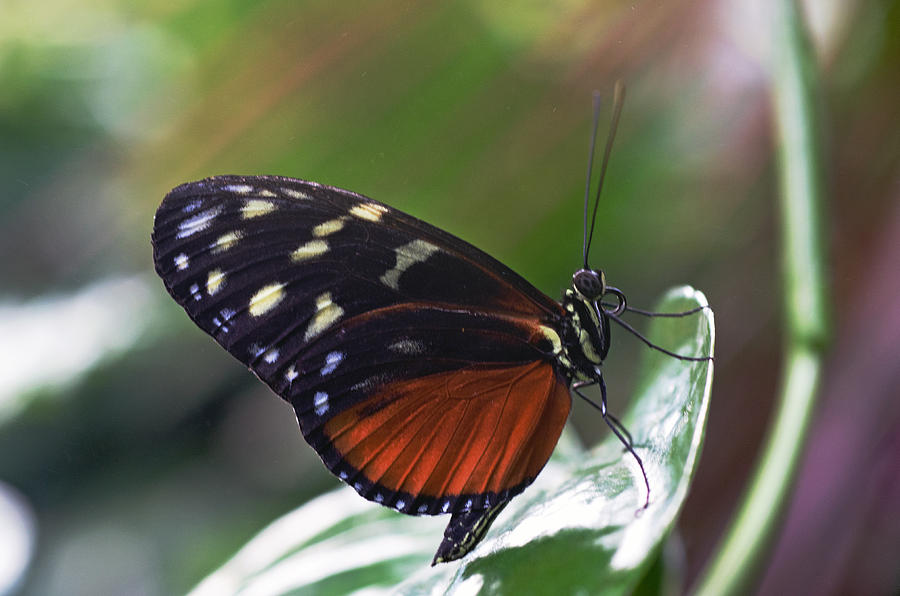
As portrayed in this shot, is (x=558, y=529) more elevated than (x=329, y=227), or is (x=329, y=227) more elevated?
(x=329, y=227)

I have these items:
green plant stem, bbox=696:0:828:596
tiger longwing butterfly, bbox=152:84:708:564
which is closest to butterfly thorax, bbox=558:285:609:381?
tiger longwing butterfly, bbox=152:84:708:564

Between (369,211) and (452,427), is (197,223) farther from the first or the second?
(452,427)

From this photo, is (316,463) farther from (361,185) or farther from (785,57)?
(785,57)

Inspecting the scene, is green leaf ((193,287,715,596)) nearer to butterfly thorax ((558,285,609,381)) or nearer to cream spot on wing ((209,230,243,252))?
butterfly thorax ((558,285,609,381))

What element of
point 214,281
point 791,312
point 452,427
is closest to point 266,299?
point 214,281

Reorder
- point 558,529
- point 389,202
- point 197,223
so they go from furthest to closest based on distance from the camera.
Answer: point 389,202 < point 197,223 < point 558,529

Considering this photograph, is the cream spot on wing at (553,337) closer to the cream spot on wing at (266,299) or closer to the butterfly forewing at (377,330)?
the butterfly forewing at (377,330)
